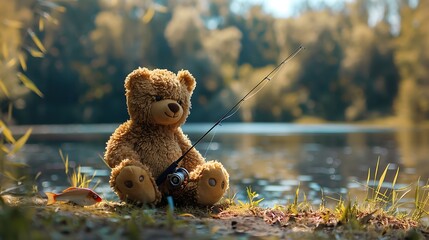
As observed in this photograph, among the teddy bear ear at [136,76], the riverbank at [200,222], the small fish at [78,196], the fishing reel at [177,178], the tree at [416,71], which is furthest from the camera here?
the tree at [416,71]

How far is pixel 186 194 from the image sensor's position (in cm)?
412

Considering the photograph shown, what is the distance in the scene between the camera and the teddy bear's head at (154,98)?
13.9 feet

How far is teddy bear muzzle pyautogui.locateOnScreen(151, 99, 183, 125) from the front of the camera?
13.8 feet

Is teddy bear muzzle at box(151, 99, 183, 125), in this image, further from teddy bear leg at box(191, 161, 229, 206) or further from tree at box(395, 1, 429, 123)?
tree at box(395, 1, 429, 123)

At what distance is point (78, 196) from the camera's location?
3.84m

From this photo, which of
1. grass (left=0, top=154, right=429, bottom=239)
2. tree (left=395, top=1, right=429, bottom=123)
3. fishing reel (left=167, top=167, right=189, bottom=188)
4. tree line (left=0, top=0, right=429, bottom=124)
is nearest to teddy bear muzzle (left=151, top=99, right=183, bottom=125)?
fishing reel (left=167, top=167, right=189, bottom=188)

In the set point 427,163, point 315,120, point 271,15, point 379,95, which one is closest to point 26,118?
point 315,120

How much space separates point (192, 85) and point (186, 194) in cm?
101

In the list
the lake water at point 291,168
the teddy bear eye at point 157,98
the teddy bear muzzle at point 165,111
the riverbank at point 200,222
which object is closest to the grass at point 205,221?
the riverbank at point 200,222

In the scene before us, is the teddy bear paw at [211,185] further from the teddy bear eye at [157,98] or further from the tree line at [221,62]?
the tree line at [221,62]

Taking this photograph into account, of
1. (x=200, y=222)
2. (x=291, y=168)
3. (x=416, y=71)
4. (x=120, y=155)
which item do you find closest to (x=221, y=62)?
(x=416, y=71)

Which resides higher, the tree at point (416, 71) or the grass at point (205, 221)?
the tree at point (416, 71)

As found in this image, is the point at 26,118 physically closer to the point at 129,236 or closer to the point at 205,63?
the point at 205,63

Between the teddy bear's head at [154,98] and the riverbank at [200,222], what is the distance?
74cm
